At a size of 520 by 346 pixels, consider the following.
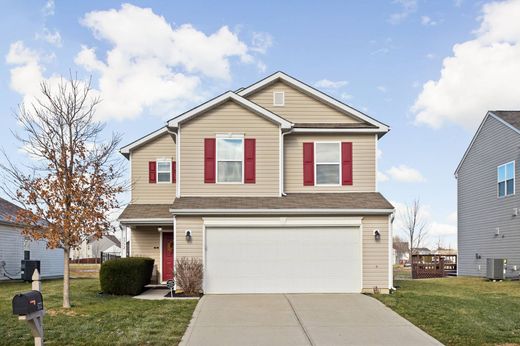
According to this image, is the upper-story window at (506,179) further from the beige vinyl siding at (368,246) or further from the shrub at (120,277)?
the shrub at (120,277)

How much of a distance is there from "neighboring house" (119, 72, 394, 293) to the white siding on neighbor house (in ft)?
29.2

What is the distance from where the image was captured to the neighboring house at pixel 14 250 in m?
25.7

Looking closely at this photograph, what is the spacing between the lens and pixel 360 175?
19.3 m

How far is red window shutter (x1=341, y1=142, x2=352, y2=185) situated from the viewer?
1925 centimetres

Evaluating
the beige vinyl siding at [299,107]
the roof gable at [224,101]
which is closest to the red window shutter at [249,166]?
the roof gable at [224,101]

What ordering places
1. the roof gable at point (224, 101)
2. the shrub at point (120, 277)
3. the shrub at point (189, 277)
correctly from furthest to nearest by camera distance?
1. the roof gable at point (224, 101)
2. the shrub at point (120, 277)
3. the shrub at point (189, 277)

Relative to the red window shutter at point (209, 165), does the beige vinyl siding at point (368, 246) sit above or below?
below

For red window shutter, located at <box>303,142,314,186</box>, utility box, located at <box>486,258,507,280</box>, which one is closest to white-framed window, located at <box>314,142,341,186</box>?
red window shutter, located at <box>303,142,314,186</box>

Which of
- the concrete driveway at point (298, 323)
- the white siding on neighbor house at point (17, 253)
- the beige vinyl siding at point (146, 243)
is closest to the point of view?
the concrete driveway at point (298, 323)

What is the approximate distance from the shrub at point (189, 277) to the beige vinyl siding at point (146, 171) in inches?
212

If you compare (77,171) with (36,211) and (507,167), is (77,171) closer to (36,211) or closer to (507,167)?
(36,211)

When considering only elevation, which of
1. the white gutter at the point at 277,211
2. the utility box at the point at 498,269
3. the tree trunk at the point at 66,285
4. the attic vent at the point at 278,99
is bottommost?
the utility box at the point at 498,269

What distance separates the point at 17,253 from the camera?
27469 mm

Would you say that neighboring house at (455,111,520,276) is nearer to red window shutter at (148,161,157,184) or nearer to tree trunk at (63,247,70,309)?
red window shutter at (148,161,157,184)
